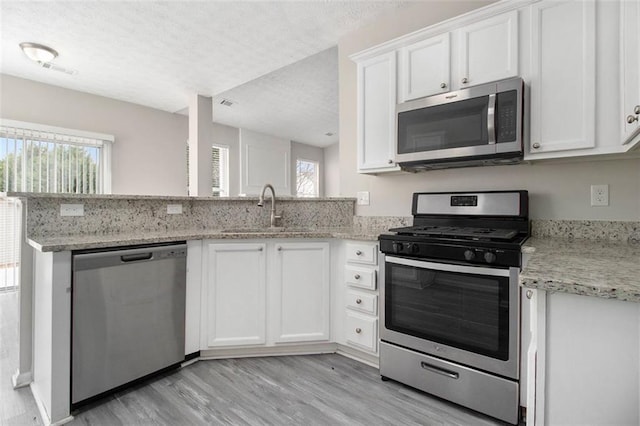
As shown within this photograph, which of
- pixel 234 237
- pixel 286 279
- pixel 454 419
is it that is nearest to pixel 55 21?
pixel 234 237

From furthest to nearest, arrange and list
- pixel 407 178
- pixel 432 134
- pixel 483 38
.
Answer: pixel 407 178
pixel 432 134
pixel 483 38

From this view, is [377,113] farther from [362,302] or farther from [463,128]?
[362,302]

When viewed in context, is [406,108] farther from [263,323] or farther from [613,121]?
[263,323]

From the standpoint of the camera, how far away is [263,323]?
7.55 ft

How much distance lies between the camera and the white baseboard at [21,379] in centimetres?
190

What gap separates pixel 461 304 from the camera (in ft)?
5.52

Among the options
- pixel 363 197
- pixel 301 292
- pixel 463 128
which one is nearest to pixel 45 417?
pixel 301 292

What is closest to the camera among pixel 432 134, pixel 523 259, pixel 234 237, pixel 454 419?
pixel 523 259

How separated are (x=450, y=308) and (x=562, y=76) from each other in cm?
136

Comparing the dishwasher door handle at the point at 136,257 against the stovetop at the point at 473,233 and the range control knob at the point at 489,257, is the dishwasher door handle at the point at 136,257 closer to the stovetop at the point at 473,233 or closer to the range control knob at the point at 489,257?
the stovetop at the point at 473,233

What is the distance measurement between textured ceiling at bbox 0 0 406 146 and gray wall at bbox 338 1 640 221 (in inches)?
7.1

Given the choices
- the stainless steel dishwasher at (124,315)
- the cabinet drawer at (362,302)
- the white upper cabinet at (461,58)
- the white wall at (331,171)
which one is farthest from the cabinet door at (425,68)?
the white wall at (331,171)

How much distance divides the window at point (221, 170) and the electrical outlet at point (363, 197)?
12.3 ft

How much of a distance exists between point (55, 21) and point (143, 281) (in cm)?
244
